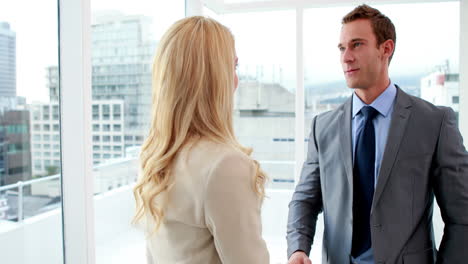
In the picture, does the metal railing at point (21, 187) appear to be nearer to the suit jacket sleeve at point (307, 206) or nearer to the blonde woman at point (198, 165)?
the blonde woman at point (198, 165)

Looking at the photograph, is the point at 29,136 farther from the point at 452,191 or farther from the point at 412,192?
the point at 452,191

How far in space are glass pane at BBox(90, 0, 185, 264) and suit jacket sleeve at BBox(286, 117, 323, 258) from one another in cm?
179

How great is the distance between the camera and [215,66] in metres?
1.02

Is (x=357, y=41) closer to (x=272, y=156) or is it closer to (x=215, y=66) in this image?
(x=215, y=66)

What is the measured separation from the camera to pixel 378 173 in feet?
4.73

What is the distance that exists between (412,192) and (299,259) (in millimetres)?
463

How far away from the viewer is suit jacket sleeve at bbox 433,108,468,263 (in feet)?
4.50

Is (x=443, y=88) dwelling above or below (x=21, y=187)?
above

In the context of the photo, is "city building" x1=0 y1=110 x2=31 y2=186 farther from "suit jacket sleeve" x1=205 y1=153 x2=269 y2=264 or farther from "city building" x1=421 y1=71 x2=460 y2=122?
"city building" x1=421 y1=71 x2=460 y2=122

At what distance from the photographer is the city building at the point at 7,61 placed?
1.59m

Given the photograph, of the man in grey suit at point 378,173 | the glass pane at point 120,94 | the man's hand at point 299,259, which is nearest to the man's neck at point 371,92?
the man in grey suit at point 378,173

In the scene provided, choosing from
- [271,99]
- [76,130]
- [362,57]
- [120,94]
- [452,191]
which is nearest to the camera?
[452,191]

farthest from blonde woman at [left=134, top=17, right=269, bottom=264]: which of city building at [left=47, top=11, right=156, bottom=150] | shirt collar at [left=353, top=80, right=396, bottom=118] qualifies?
city building at [left=47, top=11, right=156, bottom=150]

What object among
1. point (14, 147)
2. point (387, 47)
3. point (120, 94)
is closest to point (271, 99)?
point (120, 94)
